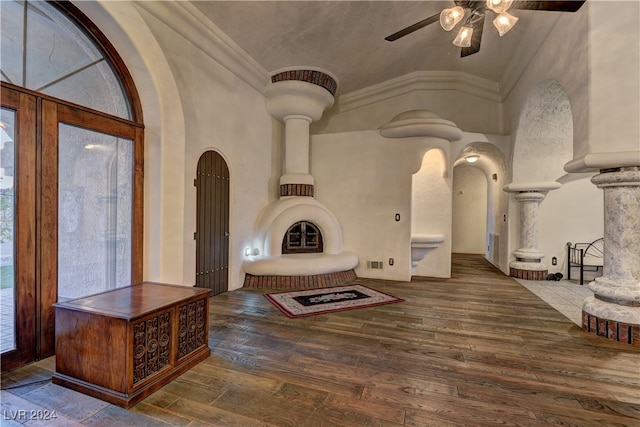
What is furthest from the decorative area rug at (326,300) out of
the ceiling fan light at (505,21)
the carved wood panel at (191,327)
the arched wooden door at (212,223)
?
the ceiling fan light at (505,21)

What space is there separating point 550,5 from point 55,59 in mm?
4203

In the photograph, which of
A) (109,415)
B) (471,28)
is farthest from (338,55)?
(109,415)

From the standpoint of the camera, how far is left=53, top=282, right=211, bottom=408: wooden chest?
171cm

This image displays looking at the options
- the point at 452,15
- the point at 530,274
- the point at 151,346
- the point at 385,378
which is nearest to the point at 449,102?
the point at 452,15

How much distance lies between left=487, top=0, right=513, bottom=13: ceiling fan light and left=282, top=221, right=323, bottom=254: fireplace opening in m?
3.63

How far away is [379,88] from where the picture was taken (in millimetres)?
6004

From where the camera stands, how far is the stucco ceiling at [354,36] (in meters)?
3.56

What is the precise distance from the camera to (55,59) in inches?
90.0

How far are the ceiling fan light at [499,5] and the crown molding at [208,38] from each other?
118 inches

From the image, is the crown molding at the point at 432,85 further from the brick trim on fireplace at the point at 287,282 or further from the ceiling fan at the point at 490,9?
the brick trim on fireplace at the point at 287,282

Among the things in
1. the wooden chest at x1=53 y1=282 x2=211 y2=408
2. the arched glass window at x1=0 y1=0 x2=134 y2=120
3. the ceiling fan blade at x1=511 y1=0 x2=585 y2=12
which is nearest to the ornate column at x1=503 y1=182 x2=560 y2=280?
the ceiling fan blade at x1=511 y1=0 x2=585 y2=12

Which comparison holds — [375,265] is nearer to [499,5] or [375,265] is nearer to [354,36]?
[354,36]

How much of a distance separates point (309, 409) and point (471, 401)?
3.25 feet

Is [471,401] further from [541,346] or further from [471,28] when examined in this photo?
[471,28]
